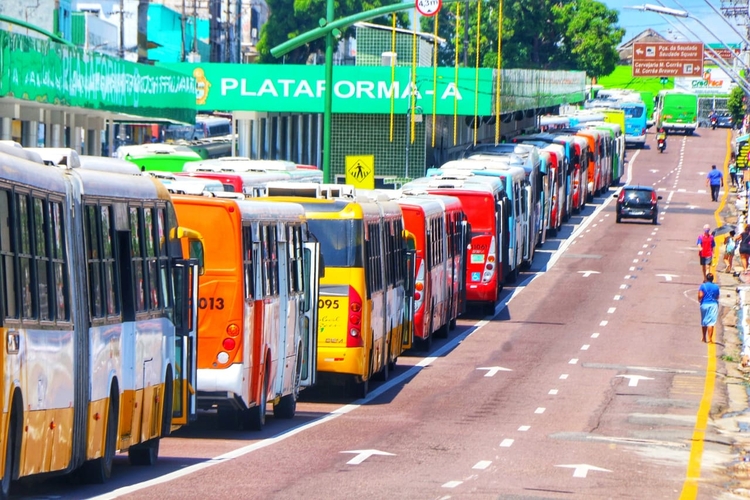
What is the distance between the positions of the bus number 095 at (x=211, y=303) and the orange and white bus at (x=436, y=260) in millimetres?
12416

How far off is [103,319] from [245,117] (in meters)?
49.2

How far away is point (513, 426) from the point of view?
2033 centimetres

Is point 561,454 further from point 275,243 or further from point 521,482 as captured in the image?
point 275,243

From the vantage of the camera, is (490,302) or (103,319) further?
(490,302)

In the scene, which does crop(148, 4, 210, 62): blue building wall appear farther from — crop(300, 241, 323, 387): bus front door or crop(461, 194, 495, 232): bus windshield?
crop(300, 241, 323, 387): bus front door

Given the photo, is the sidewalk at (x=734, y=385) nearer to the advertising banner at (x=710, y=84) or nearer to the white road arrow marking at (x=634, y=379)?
the white road arrow marking at (x=634, y=379)

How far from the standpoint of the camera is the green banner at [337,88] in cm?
5566

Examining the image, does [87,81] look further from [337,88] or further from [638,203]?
[638,203]

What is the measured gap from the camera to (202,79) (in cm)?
5662

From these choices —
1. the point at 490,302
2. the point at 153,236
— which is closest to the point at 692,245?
the point at 490,302

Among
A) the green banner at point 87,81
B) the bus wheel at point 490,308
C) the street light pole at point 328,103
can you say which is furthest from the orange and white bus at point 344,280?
the bus wheel at point 490,308

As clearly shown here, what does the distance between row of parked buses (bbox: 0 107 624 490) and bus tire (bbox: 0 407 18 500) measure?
0.01m

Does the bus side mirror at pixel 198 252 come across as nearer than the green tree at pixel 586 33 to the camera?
Yes

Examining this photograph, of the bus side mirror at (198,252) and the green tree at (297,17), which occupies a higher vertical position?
the green tree at (297,17)
